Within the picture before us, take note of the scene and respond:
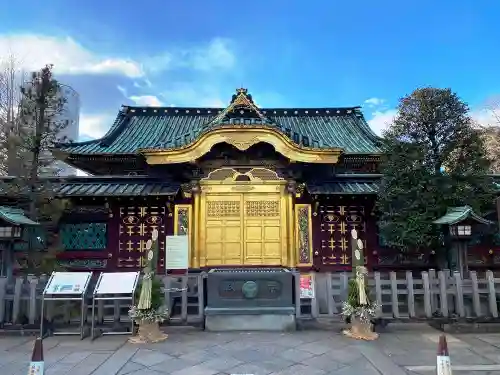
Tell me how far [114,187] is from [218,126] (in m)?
4.20

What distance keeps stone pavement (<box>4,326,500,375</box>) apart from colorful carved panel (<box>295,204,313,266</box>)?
4.08 m

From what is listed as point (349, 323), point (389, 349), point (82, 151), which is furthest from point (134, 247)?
point (389, 349)

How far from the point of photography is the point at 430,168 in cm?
1032

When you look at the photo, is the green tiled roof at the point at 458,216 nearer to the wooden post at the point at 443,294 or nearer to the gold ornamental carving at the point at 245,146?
the wooden post at the point at 443,294

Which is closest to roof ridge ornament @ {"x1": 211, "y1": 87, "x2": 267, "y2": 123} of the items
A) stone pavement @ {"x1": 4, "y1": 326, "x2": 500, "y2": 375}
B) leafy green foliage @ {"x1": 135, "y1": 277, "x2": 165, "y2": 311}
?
leafy green foliage @ {"x1": 135, "y1": 277, "x2": 165, "y2": 311}

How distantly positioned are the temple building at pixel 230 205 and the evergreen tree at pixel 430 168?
1369 millimetres

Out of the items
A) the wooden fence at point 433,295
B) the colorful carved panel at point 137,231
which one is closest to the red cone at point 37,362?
the wooden fence at point 433,295

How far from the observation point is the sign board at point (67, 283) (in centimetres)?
752

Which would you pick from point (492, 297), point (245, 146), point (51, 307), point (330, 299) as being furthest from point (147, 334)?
point (492, 297)

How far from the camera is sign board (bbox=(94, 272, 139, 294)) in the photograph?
7496 mm

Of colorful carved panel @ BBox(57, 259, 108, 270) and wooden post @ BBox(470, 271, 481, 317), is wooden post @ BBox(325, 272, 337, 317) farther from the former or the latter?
colorful carved panel @ BBox(57, 259, 108, 270)

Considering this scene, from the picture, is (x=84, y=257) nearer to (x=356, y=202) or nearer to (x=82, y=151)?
(x=82, y=151)

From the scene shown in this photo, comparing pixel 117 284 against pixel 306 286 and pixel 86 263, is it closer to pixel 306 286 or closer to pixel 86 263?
pixel 306 286

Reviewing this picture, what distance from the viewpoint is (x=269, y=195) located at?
11992 mm
